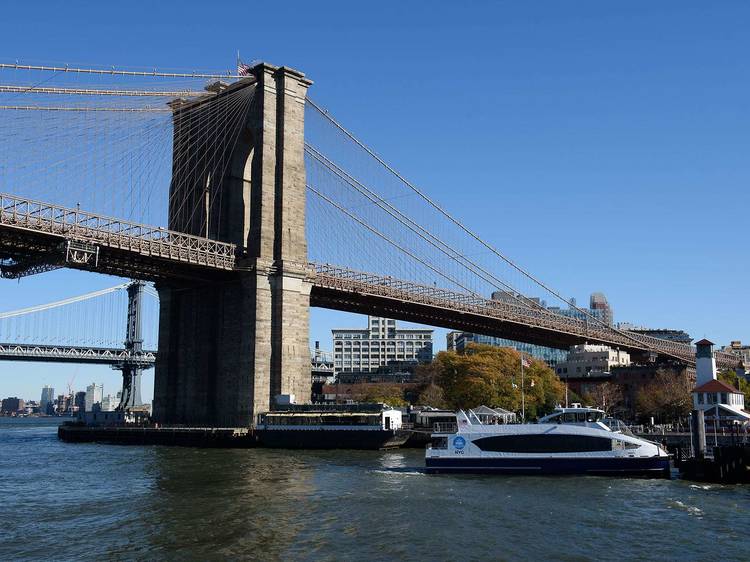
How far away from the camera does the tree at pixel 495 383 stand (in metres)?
85.4

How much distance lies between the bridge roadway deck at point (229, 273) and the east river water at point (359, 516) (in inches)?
903

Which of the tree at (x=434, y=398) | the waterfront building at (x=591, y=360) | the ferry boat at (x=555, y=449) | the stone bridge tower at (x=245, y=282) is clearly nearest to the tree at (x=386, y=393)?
the tree at (x=434, y=398)

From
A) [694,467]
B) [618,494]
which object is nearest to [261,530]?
[618,494]

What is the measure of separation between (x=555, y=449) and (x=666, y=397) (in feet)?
162

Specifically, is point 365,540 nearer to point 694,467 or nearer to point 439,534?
point 439,534

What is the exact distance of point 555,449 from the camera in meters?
41.2

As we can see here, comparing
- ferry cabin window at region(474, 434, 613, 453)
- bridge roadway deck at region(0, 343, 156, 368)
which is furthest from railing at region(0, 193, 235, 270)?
bridge roadway deck at region(0, 343, 156, 368)

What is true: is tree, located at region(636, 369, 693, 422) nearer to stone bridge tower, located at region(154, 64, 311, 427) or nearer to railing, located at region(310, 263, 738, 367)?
railing, located at region(310, 263, 738, 367)

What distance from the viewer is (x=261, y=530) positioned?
26.8 m

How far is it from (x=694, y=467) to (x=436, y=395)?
61863mm

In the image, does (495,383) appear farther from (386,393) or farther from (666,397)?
(386,393)

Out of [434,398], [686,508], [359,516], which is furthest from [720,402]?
[434,398]

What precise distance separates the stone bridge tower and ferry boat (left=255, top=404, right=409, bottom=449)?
387cm

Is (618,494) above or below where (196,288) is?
below
